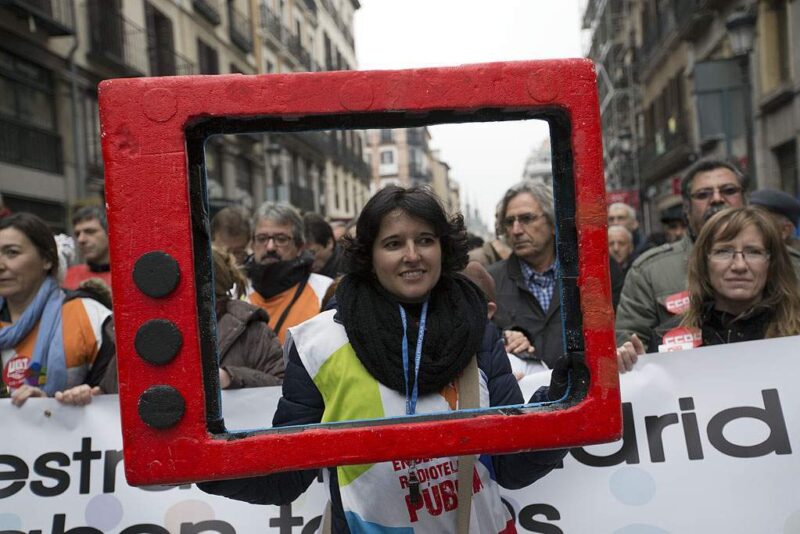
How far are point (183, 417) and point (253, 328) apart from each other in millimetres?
1914

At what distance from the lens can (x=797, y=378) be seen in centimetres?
271

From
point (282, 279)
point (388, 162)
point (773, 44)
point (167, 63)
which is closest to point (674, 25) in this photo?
point (773, 44)

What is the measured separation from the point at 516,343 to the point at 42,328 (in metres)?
1.82

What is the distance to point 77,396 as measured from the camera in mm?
2785

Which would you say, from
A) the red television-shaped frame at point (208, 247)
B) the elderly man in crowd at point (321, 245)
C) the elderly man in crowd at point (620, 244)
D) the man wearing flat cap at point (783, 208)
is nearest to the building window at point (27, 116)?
the elderly man in crowd at point (321, 245)

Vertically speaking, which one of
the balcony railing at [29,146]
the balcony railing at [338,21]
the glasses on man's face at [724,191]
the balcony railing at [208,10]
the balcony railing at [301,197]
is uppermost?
the balcony railing at [338,21]

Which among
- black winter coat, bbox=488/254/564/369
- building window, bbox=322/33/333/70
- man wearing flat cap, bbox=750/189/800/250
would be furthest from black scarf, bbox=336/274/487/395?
building window, bbox=322/33/333/70

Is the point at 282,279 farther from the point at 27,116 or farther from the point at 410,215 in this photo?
the point at 27,116

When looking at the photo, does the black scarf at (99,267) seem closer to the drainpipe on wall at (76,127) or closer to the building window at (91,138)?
the drainpipe on wall at (76,127)

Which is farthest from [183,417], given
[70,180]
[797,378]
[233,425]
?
[70,180]

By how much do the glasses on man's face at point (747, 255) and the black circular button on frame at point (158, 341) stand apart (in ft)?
7.10

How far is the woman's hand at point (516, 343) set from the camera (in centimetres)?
308

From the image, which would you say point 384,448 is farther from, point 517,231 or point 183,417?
point 517,231

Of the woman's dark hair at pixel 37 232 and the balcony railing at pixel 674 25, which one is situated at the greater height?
the balcony railing at pixel 674 25
